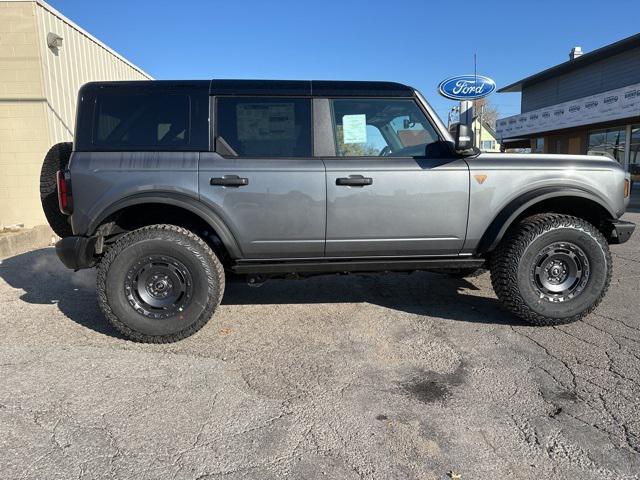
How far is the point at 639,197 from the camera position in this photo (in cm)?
1439

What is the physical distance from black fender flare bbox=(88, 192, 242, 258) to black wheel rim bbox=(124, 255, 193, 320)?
1.36ft

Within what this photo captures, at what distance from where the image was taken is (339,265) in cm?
380

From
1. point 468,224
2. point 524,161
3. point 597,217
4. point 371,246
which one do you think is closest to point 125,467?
point 371,246

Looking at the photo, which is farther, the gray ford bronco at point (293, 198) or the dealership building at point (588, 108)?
the dealership building at point (588, 108)

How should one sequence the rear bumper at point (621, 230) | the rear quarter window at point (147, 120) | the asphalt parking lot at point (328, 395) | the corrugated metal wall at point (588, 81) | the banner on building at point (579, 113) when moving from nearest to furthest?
1. the asphalt parking lot at point (328, 395)
2. the rear quarter window at point (147, 120)
3. the rear bumper at point (621, 230)
4. the banner on building at point (579, 113)
5. the corrugated metal wall at point (588, 81)

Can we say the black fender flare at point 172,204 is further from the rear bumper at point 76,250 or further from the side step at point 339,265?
the side step at point 339,265

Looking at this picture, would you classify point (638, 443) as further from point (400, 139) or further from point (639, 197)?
point (639, 197)

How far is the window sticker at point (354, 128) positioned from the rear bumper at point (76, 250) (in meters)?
2.23

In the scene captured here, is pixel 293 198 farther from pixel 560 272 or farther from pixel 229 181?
pixel 560 272

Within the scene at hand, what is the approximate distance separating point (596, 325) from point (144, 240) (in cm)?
387

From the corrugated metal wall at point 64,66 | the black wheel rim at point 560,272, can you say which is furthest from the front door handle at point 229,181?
the corrugated metal wall at point 64,66

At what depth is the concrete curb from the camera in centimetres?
691

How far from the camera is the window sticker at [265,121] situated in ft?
12.2

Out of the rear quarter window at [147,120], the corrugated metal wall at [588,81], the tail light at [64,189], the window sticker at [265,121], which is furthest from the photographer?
the corrugated metal wall at [588,81]
